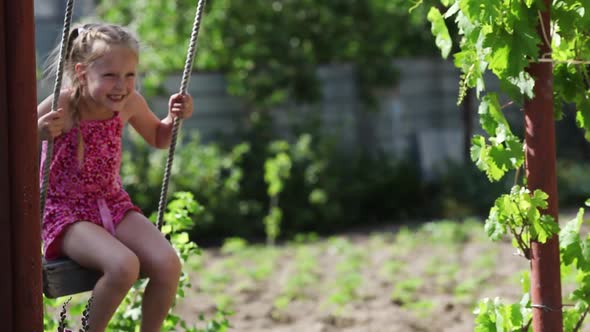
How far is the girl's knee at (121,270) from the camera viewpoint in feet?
10.6

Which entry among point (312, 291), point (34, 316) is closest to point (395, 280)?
point (312, 291)

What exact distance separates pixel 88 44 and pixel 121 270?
2.56 ft

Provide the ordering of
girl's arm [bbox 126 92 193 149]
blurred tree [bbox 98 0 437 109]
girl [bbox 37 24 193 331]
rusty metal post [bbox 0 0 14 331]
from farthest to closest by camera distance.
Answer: blurred tree [bbox 98 0 437 109] < girl's arm [bbox 126 92 193 149] < girl [bbox 37 24 193 331] < rusty metal post [bbox 0 0 14 331]

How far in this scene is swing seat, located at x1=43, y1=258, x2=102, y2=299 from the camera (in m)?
3.20

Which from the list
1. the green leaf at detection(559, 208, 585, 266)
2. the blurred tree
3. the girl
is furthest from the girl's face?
the blurred tree

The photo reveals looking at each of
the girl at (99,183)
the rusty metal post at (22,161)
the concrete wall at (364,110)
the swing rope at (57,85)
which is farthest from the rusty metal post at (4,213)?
the concrete wall at (364,110)

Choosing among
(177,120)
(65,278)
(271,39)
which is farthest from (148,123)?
(271,39)

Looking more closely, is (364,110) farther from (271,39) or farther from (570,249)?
(570,249)

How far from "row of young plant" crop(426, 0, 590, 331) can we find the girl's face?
3.34 ft

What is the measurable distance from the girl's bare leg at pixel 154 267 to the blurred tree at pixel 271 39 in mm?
6922

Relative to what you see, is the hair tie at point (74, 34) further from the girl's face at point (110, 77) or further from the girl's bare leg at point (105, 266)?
the girl's bare leg at point (105, 266)

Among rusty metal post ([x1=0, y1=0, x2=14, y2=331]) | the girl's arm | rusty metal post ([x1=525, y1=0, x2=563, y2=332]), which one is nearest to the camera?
rusty metal post ([x1=0, y1=0, x2=14, y2=331])

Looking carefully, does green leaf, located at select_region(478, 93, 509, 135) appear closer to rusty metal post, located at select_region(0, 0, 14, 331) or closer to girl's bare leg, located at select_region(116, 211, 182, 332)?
girl's bare leg, located at select_region(116, 211, 182, 332)

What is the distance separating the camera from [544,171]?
3.16 metres
